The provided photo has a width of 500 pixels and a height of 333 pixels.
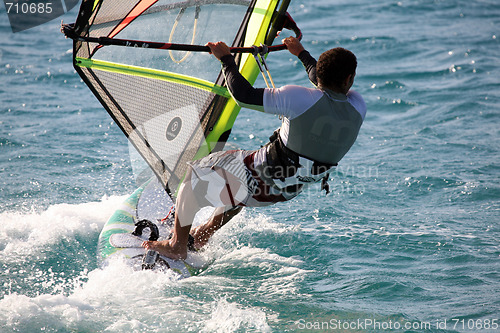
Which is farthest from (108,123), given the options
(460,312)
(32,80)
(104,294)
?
(460,312)

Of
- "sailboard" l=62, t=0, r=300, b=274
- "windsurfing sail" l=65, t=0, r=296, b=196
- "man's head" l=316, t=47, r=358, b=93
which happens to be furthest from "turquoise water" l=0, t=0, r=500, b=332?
"man's head" l=316, t=47, r=358, b=93

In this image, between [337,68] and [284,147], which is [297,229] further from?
[337,68]

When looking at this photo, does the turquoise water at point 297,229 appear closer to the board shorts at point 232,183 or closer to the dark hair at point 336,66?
the board shorts at point 232,183

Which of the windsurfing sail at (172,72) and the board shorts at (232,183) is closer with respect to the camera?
the board shorts at (232,183)

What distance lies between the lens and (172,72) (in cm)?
447

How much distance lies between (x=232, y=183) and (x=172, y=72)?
45.3 inches

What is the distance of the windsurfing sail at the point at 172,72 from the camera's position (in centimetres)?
427

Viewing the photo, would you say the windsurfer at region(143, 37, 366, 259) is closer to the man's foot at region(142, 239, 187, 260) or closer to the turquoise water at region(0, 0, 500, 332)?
the man's foot at region(142, 239, 187, 260)

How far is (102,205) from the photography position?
5.43 meters
